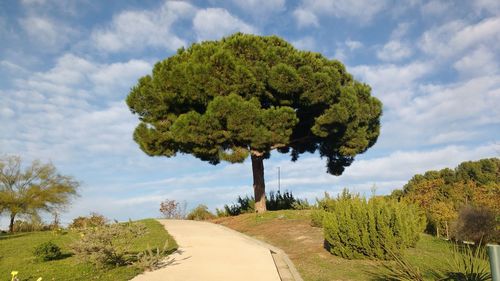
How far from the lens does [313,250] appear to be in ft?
37.9

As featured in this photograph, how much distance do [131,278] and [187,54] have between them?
1463 cm

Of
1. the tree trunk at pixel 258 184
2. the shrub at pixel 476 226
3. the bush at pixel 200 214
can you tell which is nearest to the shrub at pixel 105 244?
the shrub at pixel 476 226

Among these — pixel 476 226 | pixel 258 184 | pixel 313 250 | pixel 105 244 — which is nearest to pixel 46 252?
pixel 105 244

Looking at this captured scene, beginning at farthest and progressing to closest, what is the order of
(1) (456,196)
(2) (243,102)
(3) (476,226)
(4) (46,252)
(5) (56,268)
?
(1) (456,196), (2) (243,102), (3) (476,226), (4) (46,252), (5) (56,268)

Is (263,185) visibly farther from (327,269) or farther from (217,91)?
(327,269)

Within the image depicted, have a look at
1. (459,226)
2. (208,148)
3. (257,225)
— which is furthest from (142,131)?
(459,226)

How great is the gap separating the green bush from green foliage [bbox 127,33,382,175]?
7825 mm

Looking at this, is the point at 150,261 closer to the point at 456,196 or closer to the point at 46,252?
the point at 46,252

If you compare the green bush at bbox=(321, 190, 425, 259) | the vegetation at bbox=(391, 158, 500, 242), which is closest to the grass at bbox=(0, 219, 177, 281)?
the green bush at bbox=(321, 190, 425, 259)

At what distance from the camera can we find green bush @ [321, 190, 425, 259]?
10312mm

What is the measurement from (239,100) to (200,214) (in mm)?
11882

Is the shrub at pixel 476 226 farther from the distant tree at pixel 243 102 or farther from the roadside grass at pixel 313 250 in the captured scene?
the distant tree at pixel 243 102

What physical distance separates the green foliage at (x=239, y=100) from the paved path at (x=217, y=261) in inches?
217

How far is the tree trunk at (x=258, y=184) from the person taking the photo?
2134 centimetres
